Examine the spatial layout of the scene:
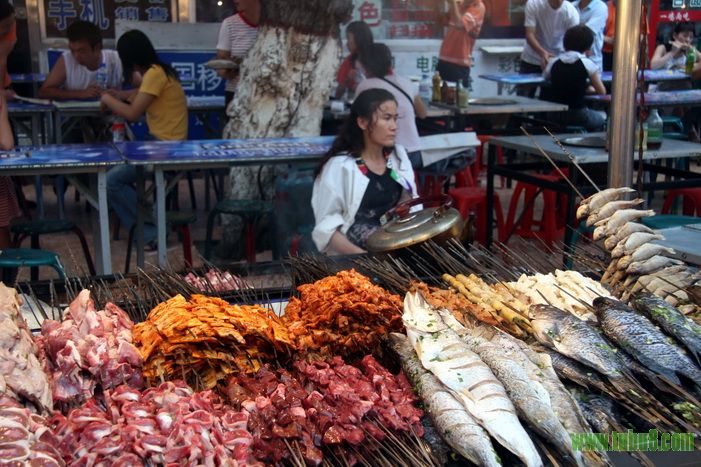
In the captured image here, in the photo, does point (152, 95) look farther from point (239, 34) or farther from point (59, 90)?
point (59, 90)

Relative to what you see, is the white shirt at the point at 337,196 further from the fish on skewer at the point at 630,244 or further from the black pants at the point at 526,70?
the black pants at the point at 526,70

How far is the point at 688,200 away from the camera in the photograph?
316 inches

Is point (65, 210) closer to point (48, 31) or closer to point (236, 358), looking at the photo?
point (48, 31)

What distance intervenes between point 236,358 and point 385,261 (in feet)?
4.44

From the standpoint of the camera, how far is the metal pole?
4.07 meters

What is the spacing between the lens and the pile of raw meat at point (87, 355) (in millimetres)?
2633

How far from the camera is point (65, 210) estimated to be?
1020cm

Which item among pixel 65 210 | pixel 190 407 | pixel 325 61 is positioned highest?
pixel 325 61

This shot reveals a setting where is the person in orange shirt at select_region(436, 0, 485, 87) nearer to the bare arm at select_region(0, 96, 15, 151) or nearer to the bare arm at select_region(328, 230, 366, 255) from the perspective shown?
the bare arm at select_region(328, 230, 366, 255)

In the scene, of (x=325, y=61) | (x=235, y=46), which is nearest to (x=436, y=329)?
(x=325, y=61)

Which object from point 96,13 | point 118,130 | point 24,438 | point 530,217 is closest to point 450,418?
point 24,438

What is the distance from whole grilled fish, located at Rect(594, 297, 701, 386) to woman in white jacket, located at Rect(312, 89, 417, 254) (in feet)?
8.84

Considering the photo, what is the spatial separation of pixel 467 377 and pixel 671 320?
0.97 meters

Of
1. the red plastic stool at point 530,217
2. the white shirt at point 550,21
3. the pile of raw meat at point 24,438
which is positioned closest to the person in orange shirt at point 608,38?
the white shirt at point 550,21
